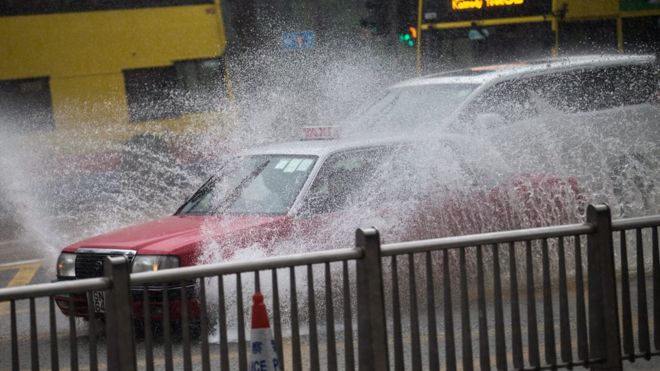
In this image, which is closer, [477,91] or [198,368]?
[198,368]

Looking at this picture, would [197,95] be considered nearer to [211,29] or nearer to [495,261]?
[211,29]

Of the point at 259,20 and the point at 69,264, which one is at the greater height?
the point at 259,20

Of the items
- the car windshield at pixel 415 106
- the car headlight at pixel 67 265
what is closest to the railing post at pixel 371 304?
the car headlight at pixel 67 265

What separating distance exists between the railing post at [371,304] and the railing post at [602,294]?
121 cm

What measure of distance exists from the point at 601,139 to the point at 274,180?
16.5ft

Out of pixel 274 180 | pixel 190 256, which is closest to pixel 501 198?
pixel 274 180

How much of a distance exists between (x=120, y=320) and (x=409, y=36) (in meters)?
15.5

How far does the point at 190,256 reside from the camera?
866 cm

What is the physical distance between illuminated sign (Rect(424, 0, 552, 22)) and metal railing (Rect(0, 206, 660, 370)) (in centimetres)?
1206

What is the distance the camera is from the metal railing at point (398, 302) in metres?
5.05

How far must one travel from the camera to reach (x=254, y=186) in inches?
390

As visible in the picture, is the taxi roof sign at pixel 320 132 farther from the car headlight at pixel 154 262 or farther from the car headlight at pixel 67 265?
the car headlight at pixel 67 265

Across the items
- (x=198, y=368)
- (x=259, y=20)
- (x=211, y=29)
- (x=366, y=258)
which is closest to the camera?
(x=366, y=258)

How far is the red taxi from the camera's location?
897cm
